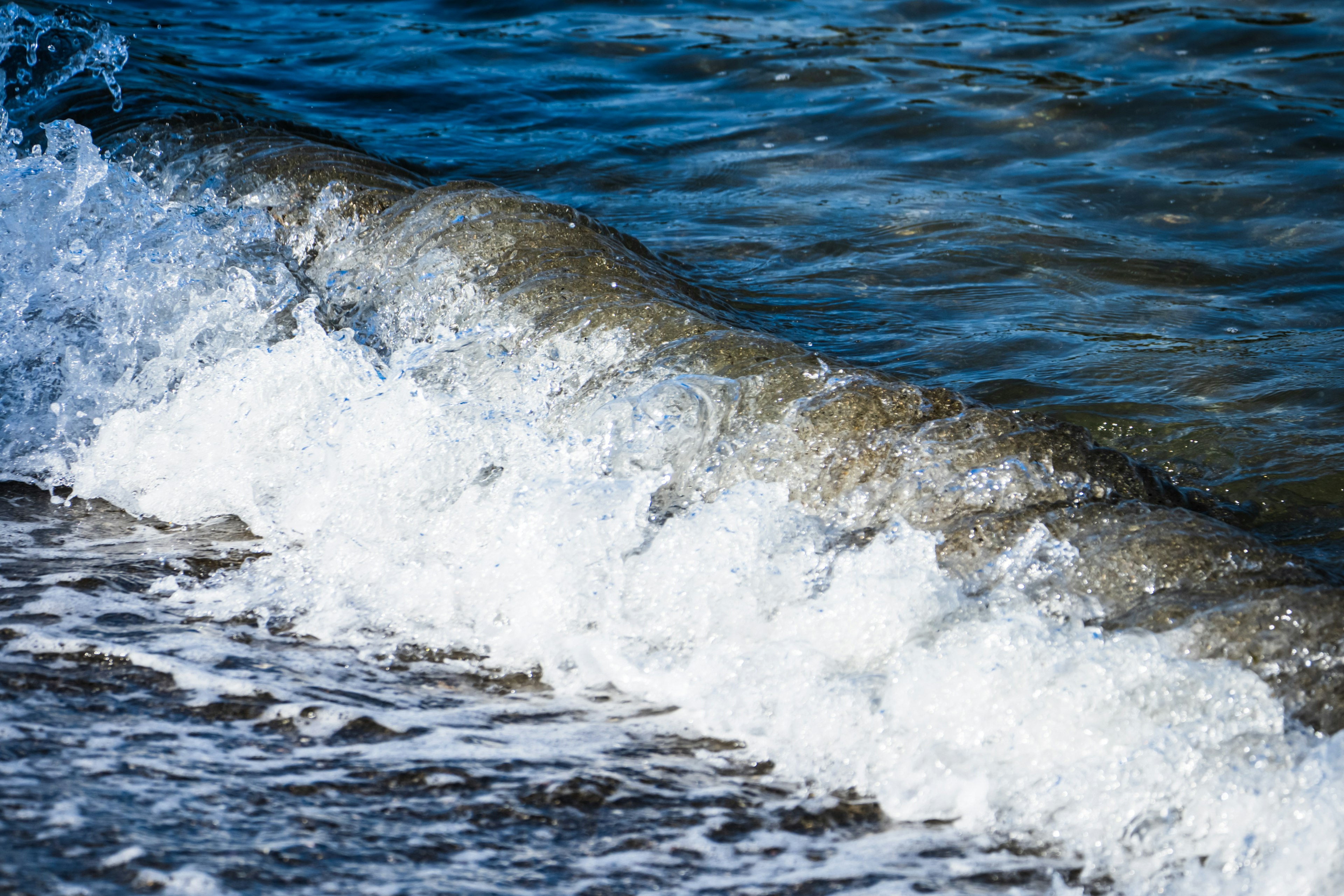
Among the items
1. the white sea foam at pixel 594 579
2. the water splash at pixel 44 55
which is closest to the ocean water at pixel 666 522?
the white sea foam at pixel 594 579

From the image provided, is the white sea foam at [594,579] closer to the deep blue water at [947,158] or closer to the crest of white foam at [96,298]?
the crest of white foam at [96,298]

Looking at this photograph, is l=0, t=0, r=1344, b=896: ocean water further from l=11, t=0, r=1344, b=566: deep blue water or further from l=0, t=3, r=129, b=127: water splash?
l=0, t=3, r=129, b=127: water splash

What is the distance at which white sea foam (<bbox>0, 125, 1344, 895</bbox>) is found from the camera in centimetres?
243

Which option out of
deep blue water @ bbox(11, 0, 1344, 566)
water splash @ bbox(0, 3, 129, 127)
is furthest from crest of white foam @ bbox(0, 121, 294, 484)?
water splash @ bbox(0, 3, 129, 127)

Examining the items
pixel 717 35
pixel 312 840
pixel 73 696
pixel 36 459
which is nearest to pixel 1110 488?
pixel 312 840

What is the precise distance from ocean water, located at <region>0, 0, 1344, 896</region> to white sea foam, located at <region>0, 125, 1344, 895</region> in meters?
0.01

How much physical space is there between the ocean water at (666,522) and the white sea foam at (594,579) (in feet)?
0.04

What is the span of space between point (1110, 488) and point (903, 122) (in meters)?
4.82

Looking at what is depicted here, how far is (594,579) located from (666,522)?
306 mm

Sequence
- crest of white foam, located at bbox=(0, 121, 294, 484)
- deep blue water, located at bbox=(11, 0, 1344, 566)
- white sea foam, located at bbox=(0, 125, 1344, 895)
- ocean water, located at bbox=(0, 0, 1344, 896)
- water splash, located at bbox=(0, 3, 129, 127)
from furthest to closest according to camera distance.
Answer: water splash, located at bbox=(0, 3, 129, 127) < deep blue water, located at bbox=(11, 0, 1344, 566) < crest of white foam, located at bbox=(0, 121, 294, 484) < white sea foam, located at bbox=(0, 125, 1344, 895) < ocean water, located at bbox=(0, 0, 1344, 896)

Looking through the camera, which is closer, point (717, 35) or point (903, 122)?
point (903, 122)

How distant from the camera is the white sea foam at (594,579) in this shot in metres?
2.43

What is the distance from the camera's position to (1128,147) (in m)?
7.07

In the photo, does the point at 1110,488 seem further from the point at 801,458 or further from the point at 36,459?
the point at 36,459
